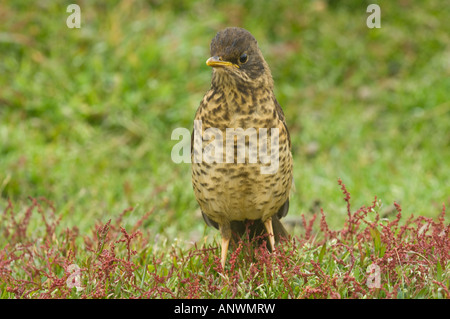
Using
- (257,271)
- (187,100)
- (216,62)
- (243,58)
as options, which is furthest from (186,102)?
(257,271)

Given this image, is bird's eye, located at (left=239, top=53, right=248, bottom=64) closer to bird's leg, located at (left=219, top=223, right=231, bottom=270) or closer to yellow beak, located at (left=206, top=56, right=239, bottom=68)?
yellow beak, located at (left=206, top=56, right=239, bottom=68)

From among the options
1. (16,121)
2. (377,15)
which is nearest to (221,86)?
(16,121)

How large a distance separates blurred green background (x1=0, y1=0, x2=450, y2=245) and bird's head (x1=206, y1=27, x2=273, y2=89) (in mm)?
1887

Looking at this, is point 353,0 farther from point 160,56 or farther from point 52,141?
point 52,141

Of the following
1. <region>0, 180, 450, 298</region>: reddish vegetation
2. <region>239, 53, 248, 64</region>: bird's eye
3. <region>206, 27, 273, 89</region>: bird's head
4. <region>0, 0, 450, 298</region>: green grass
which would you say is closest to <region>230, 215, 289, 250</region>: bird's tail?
<region>0, 180, 450, 298</region>: reddish vegetation

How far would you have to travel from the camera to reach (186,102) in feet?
23.0

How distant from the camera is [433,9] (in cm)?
829

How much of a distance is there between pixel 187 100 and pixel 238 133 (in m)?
3.46

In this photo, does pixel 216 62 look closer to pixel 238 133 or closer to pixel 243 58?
pixel 243 58

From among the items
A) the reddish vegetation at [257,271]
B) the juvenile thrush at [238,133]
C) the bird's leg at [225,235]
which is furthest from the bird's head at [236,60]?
the bird's leg at [225,235]

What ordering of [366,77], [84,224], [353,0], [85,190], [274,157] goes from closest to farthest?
1. [274,157]
2. [84,224]
3. [85,190]
4. [366,77]
5. [353,0]

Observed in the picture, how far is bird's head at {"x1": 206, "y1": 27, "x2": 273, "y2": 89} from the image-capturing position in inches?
142

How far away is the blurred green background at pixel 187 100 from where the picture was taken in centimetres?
582

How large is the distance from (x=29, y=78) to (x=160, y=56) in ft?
4.63
